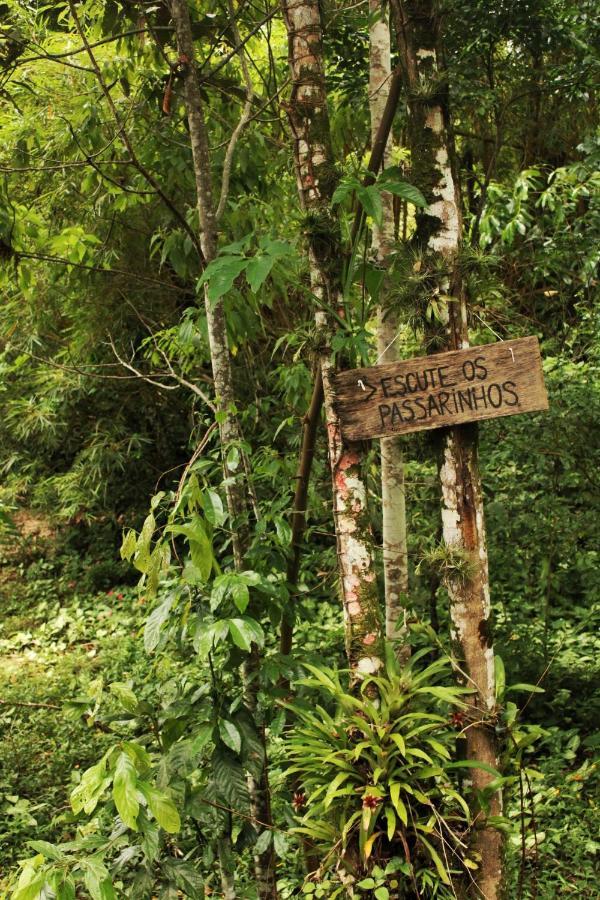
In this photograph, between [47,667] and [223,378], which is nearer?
[223,378]

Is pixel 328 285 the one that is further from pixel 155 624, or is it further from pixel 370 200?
pixel 155 624

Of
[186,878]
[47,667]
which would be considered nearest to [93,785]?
[186,878]

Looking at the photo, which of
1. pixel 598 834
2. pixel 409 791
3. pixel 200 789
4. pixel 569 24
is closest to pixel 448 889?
pixel 409 791

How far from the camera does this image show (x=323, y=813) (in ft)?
6.82

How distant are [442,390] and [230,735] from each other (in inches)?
41.6

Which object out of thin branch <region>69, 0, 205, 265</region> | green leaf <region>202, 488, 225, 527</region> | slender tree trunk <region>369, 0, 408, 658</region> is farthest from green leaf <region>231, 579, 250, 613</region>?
thin branch <region>69, 0, 205, 265</region>

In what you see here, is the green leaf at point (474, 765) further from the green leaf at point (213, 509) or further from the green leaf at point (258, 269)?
the green leaf at point (258, 269)

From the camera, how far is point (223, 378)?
2.41 m

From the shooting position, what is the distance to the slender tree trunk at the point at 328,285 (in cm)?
218

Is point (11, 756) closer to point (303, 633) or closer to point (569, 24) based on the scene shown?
point (303, 633)

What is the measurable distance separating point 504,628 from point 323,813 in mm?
2083

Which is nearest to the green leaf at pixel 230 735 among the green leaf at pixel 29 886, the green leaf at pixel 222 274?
the green leaf at pixel 29 886

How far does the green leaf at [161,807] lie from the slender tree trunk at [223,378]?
61 cm

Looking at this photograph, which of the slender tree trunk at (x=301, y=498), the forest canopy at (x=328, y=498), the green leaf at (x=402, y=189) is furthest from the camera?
the slender tree trunk at (x=301, y=498)
